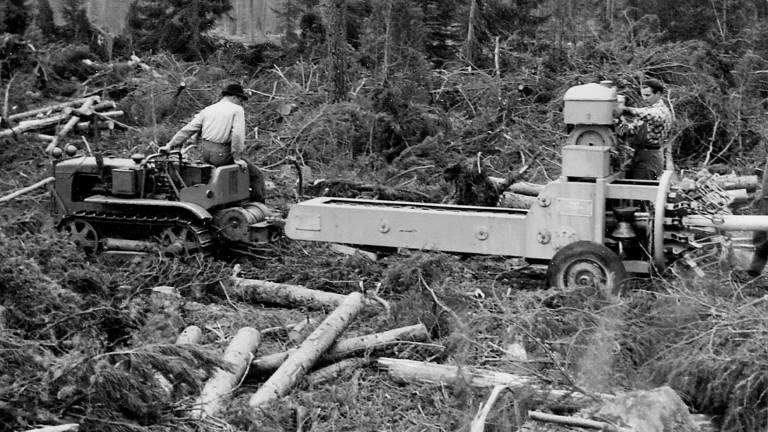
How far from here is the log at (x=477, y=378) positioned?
19.7 feet

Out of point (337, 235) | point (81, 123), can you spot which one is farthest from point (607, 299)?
point (81, 123)

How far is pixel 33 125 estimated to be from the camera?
48.7 ft

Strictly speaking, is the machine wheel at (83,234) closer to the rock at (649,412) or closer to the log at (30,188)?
the log at (30,188)

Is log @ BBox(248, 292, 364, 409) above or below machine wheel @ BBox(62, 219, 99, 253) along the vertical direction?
below

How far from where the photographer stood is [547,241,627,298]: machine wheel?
8.21 meters

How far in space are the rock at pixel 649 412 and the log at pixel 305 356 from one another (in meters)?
2.02

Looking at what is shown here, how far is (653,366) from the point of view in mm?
6695

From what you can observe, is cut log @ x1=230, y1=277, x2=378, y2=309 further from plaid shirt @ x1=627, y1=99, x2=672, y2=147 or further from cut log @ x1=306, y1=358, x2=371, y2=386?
plaid shirt @ x1=627, y1=99, x2=672, y2=147

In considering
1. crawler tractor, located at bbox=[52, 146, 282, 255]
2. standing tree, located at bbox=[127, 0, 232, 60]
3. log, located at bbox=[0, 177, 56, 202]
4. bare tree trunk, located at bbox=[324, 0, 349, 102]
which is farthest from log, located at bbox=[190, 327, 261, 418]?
standing tree, located at bbox=[127, 0, 232, 60]

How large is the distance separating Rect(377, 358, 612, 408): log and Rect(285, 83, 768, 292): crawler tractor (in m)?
1.92

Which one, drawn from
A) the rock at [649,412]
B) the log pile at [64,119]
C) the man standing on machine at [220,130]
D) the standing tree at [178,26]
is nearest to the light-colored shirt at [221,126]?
the man standing on machine at [220,130]

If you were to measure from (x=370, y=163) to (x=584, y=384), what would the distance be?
297 inches

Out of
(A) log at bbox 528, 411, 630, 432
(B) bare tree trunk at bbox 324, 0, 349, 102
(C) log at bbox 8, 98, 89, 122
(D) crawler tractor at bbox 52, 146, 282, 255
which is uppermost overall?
(B) bare tree trunk at bbox 324, 0, 349, 102

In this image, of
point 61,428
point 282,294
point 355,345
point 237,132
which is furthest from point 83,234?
point 61,428
